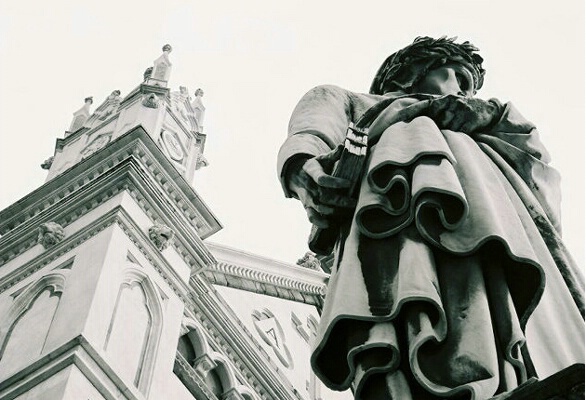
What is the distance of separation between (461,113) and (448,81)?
41 cm

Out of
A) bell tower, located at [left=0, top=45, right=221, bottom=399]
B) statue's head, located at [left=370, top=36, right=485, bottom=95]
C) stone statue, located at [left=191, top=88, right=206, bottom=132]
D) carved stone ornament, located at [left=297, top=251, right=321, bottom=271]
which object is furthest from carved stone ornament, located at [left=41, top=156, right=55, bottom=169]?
statue's head, located at [left=370, top=36, right=485, bottom=95]

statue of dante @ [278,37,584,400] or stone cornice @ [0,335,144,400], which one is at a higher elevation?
stone cornice @ [0,335,144,400]

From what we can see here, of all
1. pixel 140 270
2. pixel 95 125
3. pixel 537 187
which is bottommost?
pixel 537 187

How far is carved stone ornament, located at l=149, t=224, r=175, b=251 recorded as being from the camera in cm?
1254

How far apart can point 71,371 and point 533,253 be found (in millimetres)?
7250

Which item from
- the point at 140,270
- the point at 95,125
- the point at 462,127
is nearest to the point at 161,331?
the point at 140,270

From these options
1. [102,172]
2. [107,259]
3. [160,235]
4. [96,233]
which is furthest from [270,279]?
[107,259]

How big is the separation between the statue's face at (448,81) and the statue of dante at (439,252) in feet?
0.65

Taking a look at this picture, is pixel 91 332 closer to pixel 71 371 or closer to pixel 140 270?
pixel 71 371

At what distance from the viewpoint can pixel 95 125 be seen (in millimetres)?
15383

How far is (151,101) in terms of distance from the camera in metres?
14.9

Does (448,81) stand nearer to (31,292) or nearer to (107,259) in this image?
(107,259)

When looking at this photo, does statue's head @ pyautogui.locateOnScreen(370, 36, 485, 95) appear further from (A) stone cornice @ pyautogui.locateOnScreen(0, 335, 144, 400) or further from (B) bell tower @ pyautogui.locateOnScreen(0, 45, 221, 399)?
(A) stone cornice @ pyautogui.locateOnScreen(0, 335, 144, 400)

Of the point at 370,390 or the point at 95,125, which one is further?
the point at 95,125
